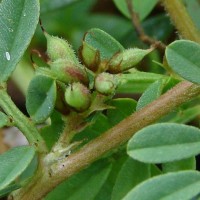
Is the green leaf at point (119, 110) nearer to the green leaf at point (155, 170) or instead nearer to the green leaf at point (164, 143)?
the green leaf at point (155, 170)

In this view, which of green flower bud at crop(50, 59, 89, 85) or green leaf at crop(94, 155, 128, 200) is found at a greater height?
green flower bud at crop(50, 59, 89, 85)

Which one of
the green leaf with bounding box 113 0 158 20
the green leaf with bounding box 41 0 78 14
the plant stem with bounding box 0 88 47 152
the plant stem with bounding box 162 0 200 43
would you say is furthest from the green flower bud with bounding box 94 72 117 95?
the green leaf with bounding box 41 0 78 14

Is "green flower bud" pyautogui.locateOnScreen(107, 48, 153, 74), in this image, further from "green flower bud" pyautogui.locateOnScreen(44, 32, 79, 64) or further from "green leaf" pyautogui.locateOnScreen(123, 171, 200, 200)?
"green leaf" pyautogui.locateOnScreen(123, 171, 200, 200)

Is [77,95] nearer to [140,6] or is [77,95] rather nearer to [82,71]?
[82,71]

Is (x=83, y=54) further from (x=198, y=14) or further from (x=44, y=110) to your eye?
(x=198, y=14)

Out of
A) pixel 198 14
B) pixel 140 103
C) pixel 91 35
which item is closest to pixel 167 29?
pixel 198 14

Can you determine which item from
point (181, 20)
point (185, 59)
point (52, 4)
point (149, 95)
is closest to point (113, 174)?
point (149, 95)
